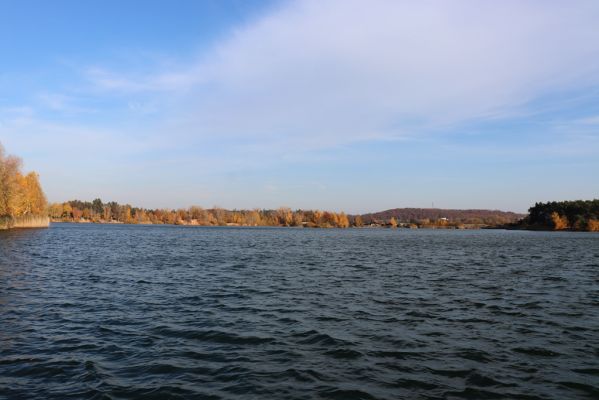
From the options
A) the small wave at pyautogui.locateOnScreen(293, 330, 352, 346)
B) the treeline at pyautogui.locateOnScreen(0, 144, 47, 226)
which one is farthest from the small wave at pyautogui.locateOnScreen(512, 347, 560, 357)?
the treeline at pyautogui.locateOnScreen(0, 144, 47, 226)

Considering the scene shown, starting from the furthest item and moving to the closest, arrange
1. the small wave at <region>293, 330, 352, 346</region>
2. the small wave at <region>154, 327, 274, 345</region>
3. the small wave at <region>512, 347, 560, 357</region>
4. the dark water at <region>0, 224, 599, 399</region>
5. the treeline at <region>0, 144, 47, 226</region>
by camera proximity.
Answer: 1. the treeline at <region>0, 144, 47, 226</region>
2. the small wave at <region>154, 327, 274, 345</region>
3. the small wave at <region>293, 330, 352, 346</region>
4. the small wave at <region>512, 347, 560, 357</region>
5. the dark water at <region>0, 224, 599, 399</region>

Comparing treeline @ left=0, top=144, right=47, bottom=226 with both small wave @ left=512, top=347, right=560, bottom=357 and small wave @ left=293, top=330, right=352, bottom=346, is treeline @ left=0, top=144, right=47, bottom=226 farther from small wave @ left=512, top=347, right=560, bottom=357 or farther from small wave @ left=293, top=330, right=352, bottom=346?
small wave @ left=512, top=347, right=560, bottom=357

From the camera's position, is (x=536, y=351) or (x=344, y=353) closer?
(x=344, y=353)

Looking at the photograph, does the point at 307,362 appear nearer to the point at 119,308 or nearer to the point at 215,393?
the point at 215,393

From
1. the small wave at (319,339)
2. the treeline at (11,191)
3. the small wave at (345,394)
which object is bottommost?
the small wave at (319,339)

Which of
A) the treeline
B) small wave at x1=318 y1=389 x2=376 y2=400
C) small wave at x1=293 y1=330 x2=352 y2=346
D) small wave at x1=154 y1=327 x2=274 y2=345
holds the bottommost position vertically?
small wave at x1=154 y1=327 x2=274 y2=345

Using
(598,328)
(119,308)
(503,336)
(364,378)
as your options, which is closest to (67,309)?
(119,308)

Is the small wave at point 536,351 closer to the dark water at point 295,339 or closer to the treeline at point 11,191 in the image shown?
the dark water at point 295,339

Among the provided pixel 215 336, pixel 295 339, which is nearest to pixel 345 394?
pixel 295 339

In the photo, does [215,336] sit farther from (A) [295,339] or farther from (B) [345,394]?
(B) [345,394]

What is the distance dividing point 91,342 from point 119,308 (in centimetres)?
624

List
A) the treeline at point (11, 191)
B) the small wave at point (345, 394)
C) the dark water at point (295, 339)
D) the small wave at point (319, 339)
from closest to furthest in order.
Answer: the small wave at point (345, 394), the dark water at point (295, 339), the small wave at point (319, 339), the treeline at point (11, 191)

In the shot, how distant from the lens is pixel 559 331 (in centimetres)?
1817

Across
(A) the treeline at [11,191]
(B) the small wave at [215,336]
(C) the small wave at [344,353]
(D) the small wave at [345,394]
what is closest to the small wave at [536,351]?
(C) the small wave at [344,353]
